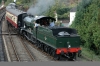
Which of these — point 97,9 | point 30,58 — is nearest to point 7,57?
point 30,58

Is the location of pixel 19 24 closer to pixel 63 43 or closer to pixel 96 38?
pixel 96 38

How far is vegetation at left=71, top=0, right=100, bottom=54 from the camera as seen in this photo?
19.8 m

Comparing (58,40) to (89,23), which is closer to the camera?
(58,40)

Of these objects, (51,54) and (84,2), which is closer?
(51,54)

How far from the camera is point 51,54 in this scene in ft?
48.7

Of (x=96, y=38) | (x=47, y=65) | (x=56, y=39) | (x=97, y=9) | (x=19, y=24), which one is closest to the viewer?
(x=47, y=65)

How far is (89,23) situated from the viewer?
22.8 metres

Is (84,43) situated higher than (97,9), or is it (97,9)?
(97,9)

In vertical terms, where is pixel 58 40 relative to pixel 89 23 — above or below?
below

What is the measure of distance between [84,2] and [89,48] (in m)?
6.73

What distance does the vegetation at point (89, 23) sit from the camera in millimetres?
19828

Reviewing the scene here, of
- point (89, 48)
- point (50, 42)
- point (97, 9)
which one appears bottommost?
point (89, 48)

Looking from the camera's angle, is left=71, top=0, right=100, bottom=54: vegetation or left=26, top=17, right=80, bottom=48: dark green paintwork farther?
left=71, top=0, right=100, bottom=54: vegetation

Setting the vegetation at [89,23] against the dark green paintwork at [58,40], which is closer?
the dark green paintwork at [58,40]
